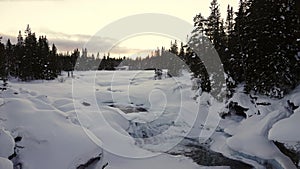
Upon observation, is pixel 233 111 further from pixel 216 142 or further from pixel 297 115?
pixel 297 115

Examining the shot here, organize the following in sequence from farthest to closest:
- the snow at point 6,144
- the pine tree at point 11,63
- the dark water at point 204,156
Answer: the pine tree at point 11,63
the dark water at point 204,156
the snow at point 6,144

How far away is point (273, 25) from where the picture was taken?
2239cm

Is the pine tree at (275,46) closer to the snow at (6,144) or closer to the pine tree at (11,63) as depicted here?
the snow at (6,144)

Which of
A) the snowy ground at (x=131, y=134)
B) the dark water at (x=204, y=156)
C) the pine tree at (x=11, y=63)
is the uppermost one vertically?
the pine tree at (x=11, y=63)

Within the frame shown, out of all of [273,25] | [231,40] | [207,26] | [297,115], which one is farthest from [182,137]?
[207,26]

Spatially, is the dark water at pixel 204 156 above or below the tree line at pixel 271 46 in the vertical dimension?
below

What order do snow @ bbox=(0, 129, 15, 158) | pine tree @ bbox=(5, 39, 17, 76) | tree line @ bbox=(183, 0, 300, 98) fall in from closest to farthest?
snow @ bbox=(0, 129, 15, 158)
tree line @ bbox=(183, 0, 300, 98)
pine tree @ bbox=(5, 39, 17, 76)

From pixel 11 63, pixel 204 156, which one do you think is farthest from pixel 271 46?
pixel 11 63

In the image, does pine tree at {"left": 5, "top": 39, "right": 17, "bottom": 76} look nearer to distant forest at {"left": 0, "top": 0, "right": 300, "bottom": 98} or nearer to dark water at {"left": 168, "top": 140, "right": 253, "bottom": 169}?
distant forest at {"left": 0, "top": 0, "right": 300, "bottom": 98}

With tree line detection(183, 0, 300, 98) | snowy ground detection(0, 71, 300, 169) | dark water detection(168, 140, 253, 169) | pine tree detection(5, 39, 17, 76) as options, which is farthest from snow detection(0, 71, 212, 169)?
pine tree detection(5, 39, 17, 76)

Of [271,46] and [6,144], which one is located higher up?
[271,46]

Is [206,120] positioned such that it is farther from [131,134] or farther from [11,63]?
[11,63]

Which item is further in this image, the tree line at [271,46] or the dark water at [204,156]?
the tree line at [271,46]

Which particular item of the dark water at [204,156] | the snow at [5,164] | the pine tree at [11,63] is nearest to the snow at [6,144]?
the snow at [5,164]
